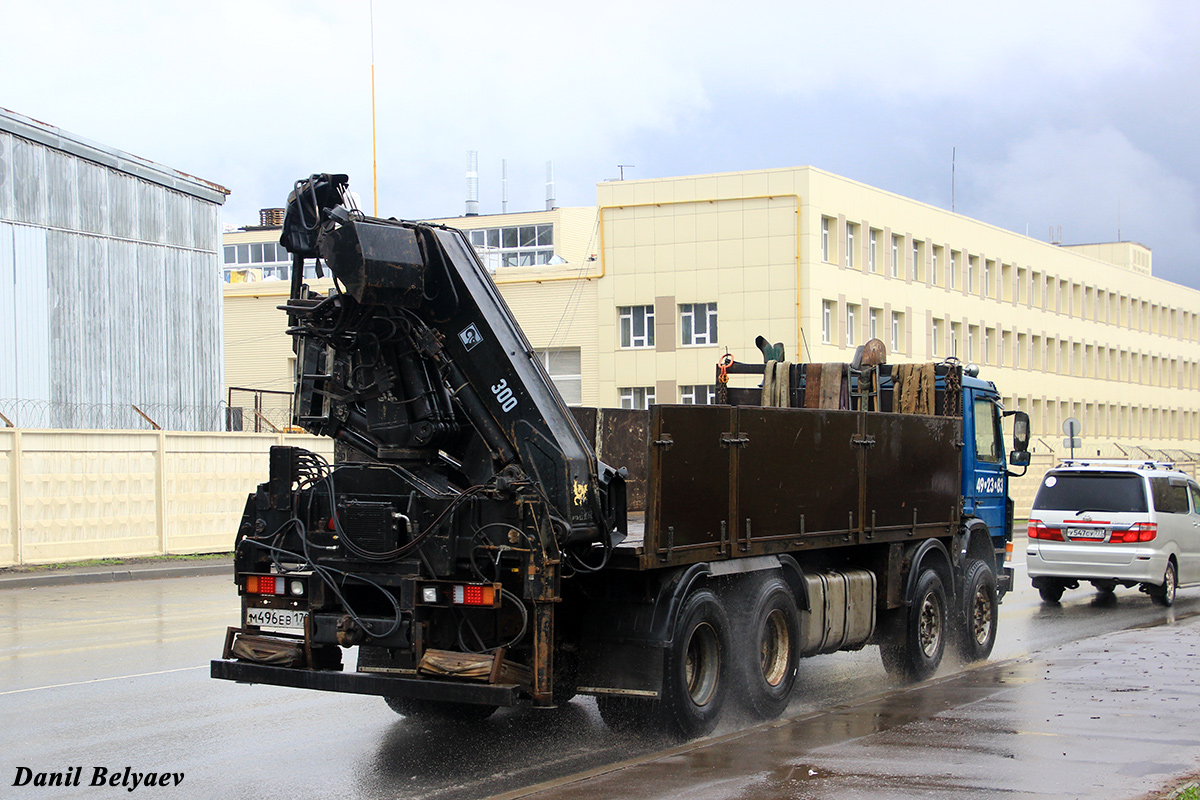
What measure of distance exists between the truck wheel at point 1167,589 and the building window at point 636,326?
29.3 m

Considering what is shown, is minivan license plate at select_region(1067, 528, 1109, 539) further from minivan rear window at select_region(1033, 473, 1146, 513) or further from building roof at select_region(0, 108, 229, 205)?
building roof at select_region(0, 108, 229, 205)

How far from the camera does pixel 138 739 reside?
8.34 m

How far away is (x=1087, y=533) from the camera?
1783 cm

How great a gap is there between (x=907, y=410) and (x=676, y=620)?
17.1ft

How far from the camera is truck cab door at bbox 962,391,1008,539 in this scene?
1264cm

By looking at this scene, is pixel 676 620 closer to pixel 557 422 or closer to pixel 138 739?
pixel 557 422

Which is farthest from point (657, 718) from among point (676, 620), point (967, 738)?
point (967, 738)

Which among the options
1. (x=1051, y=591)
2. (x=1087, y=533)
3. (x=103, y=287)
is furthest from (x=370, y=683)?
(x=103, y=287)

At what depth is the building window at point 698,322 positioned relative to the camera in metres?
45.6

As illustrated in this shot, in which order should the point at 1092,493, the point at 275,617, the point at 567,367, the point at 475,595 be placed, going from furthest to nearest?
the point at 567,367 < the point at 1092,493 < the point at 275,617 < the point at 475,595

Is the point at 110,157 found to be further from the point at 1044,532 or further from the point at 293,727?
the point at 293,727

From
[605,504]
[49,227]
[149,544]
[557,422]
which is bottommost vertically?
[149,544]

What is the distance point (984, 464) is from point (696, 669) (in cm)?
553

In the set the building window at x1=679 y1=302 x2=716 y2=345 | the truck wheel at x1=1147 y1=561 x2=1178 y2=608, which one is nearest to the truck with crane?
the truck wheel at x1=1147 y1=561 x2=1178 y2=608
